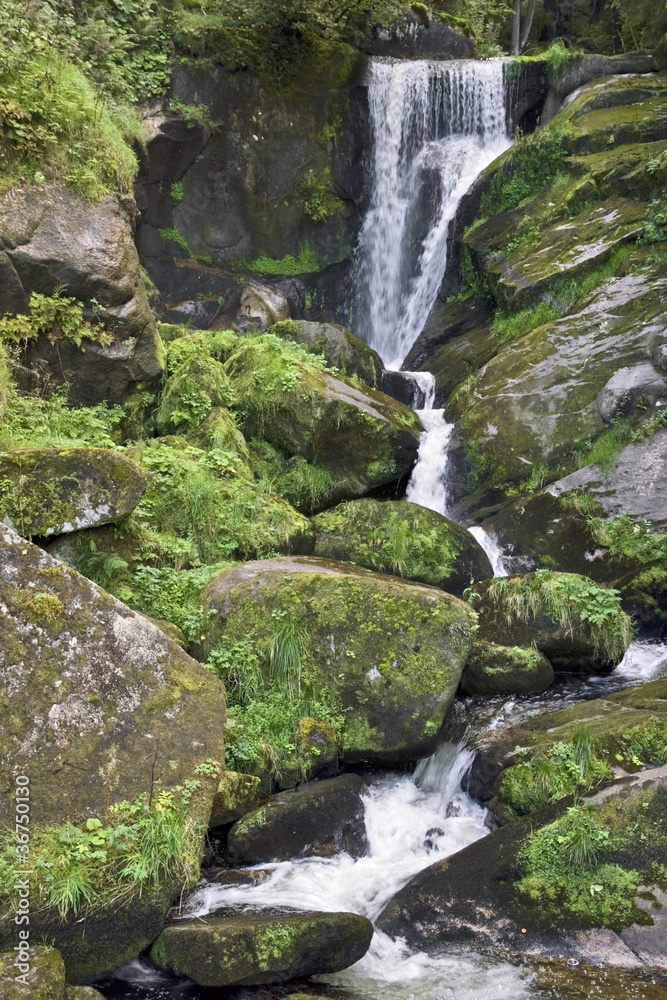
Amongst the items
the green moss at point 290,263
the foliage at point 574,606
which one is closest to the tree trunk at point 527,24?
the green moss at point 290,263

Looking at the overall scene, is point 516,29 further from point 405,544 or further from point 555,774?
point 555,774

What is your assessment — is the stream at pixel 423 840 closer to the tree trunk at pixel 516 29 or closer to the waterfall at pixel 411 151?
the waterfall at pixel 411 151

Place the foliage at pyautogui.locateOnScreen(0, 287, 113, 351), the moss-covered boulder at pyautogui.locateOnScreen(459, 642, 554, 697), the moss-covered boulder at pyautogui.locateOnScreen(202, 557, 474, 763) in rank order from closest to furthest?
the moss-covered boulder at pyautogui.locateOnScreen(202, 557, 474, 763)
the moss-covered boulder at pyautogui.locateOnScreen(459, 642, 554, 697)
the foliage at pyautogui.locateOnScreen(0, 287, 113, 351)

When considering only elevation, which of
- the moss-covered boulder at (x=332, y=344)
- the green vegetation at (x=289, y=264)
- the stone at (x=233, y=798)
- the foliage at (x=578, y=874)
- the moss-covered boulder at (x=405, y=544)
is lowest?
the stone at (x=233, y=798)

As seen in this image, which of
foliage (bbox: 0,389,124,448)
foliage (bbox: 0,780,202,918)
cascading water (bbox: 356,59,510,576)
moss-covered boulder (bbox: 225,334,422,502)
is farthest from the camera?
cascading water (bbox: 356,59,510,576)

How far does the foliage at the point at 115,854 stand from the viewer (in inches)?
146

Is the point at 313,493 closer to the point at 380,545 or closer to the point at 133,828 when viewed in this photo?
the point at 380,545

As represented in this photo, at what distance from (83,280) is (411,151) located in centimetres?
885

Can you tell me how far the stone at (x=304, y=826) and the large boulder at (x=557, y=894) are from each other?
632 millimetres

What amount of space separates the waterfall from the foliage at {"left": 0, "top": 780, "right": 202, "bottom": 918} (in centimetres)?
1084

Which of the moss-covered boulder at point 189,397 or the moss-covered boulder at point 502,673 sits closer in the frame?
the moss-covered boulder at point 502,673

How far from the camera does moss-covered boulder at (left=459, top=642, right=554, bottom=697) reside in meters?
6.33

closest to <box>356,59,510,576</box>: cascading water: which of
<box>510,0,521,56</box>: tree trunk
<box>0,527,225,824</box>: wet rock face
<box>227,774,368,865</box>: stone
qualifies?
<box>510,0,521,56</box>: tree trunk

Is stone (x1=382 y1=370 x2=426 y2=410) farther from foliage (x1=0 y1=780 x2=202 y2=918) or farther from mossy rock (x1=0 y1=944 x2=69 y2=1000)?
mossy rock (x1=0 y1=944 x2=69 y2=1000)
